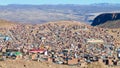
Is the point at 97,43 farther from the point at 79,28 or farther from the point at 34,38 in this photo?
the point at 79,28

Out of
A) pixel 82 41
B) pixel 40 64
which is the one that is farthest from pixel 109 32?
pixel 40 64

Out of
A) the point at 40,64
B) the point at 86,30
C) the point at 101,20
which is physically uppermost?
the point at 40,64

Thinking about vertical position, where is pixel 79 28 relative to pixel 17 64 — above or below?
below

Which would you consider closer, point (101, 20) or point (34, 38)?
point (34, 38)

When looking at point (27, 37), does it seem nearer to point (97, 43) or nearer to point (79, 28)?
point (97, 43)

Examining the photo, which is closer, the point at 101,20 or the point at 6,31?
the point at 6,31

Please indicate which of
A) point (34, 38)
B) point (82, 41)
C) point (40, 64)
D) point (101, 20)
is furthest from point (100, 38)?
point (101, 20)

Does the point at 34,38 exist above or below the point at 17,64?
below

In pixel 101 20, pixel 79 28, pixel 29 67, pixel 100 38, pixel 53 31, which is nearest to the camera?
pixel 29 67

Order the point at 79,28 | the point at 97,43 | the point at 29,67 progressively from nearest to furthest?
the point at 29,67, the point at 97,43, the point at 79,28
